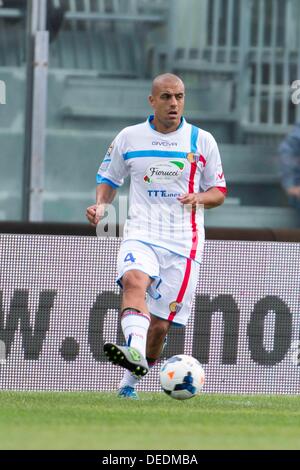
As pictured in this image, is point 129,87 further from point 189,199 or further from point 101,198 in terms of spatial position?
point 189,199

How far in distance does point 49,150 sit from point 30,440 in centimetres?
501

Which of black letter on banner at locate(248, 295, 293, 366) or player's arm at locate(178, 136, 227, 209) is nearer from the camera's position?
player's arm at locate(178, 136, 227, 209)

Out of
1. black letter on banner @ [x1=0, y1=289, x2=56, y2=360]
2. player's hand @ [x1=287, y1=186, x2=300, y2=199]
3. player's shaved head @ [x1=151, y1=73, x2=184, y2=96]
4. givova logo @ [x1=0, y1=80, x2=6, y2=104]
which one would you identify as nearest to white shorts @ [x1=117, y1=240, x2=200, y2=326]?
player's shaved head @ [x1=151, y1=73, x2=184, y2=96]

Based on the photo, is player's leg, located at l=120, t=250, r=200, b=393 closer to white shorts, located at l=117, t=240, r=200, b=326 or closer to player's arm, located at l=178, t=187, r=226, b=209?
white shorts, located at l=117, t=240, r=200, b=326

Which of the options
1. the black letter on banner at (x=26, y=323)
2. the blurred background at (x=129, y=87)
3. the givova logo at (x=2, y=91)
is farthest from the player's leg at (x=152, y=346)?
the givova logo at (x=2, y=91)

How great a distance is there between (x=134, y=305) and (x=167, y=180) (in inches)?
32.4

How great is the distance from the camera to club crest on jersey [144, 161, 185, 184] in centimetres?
798

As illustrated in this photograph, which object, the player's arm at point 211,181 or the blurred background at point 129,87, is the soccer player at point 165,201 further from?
the blurred background at point 129,87

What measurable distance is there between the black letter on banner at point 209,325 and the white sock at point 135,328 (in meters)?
1.70

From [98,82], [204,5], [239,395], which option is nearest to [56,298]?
[239,395]

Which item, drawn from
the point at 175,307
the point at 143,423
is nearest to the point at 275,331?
the point at 175,307

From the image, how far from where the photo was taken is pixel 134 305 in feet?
25.1

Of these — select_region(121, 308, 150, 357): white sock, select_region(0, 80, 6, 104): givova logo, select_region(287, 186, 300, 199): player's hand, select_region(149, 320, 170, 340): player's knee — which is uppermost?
select_region(0, 80, 6, 104): givova logo

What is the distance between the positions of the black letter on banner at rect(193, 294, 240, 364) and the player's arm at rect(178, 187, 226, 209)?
55.6 inches
